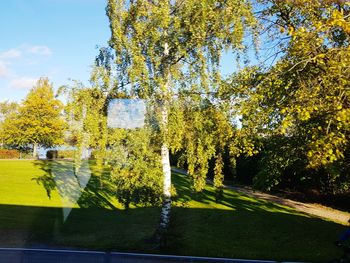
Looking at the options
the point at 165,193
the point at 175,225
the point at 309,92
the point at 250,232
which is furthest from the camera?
the point at 250,232

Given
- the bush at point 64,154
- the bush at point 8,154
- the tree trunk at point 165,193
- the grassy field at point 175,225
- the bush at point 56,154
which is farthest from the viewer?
the bush at point 8,154

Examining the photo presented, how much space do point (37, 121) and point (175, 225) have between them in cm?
4023

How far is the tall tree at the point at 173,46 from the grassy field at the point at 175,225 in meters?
2.75

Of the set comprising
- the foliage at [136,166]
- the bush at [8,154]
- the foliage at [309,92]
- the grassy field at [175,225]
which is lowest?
the grassy field at [175,225]

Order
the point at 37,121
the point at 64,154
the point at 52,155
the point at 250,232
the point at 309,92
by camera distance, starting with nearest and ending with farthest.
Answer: the point at 309,92 < the point at 250,232 < the point at 52,155 < the point at 37,121 < the point at 64,154

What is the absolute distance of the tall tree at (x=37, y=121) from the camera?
47906 mm

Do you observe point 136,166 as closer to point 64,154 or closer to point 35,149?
point 64,154

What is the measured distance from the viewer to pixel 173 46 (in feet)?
36.8

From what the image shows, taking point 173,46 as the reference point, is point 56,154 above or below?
below

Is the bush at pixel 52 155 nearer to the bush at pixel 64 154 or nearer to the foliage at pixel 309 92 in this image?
the bush at pixel 64 154

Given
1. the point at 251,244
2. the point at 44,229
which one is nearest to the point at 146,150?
the point at 251,244

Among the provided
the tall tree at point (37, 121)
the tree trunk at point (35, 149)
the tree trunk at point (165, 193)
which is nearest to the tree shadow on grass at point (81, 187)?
the tree trunk at point (165, 193)

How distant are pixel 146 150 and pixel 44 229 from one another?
5.97m

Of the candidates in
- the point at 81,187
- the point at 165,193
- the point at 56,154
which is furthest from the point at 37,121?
the point at 165,193
